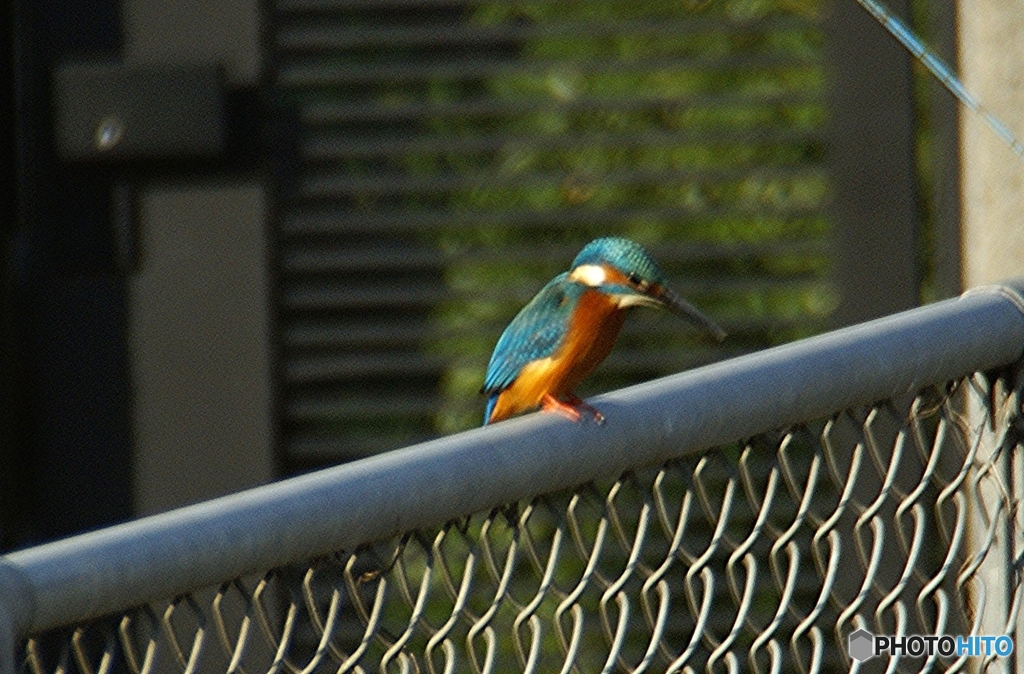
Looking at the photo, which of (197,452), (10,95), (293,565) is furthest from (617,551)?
(293,565)

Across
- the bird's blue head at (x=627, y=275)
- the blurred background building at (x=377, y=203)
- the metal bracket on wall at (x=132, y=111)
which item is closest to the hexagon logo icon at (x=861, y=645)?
the bird's blue head at (x=627, y=275)

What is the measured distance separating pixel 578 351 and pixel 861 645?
81 centimetres

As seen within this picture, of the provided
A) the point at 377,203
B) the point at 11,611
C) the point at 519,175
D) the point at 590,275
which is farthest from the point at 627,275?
the point at 377,203

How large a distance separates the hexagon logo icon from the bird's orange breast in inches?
30.2

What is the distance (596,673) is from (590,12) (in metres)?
1.45

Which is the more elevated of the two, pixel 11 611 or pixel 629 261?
pixel 629 261

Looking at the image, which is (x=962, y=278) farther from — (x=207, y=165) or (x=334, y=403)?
(x=207, y=165)

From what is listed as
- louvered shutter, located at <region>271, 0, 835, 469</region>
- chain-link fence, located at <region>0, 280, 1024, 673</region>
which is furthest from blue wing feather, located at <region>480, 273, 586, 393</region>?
louvered shutter, located at <region>271, 0, 835, 469</region>

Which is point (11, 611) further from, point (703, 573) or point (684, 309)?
point (684, 309)

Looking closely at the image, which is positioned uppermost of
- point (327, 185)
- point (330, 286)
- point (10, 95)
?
point (10, 95)

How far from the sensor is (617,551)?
3270 mm

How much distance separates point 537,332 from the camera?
213 cm

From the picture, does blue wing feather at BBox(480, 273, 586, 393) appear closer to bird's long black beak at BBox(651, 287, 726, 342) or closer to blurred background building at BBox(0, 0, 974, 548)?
bird's long black beak at BBox(651, 287, 726, 342)

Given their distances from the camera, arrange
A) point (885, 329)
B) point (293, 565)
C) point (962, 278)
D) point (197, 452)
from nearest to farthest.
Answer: point (293, 565) < point (885, 329) < point (962, 278) < point (197, 452)
